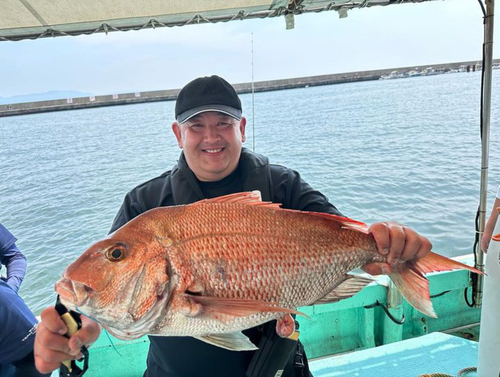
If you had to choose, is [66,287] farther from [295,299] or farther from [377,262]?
[377,262]

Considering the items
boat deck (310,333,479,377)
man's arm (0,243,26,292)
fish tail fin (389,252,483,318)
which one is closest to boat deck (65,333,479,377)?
boat deck (310,333,479,377)

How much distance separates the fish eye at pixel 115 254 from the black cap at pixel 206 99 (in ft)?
3.19

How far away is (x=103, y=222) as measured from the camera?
1134 centimetres

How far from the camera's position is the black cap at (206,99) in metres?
1.92

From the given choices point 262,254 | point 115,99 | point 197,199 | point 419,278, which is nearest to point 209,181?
point 197,199

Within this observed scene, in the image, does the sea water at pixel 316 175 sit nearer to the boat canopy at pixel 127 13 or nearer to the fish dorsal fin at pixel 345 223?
the boat canopy at pixel 127 13

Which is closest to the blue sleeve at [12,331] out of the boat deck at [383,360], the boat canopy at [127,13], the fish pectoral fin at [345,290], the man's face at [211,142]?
the boat deck at [383,360]

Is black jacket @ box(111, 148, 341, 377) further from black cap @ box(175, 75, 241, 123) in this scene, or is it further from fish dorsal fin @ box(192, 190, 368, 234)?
fish dorsal fin @ box(192, 190, 368, 234)

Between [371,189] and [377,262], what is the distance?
39.2 feet

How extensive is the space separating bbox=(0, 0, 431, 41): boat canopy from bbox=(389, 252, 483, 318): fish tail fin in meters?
2.43

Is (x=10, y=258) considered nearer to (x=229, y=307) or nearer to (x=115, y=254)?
(x=115, y=254)

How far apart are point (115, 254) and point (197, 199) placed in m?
0.86

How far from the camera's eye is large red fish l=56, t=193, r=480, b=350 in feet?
3.75

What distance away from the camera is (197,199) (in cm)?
203
